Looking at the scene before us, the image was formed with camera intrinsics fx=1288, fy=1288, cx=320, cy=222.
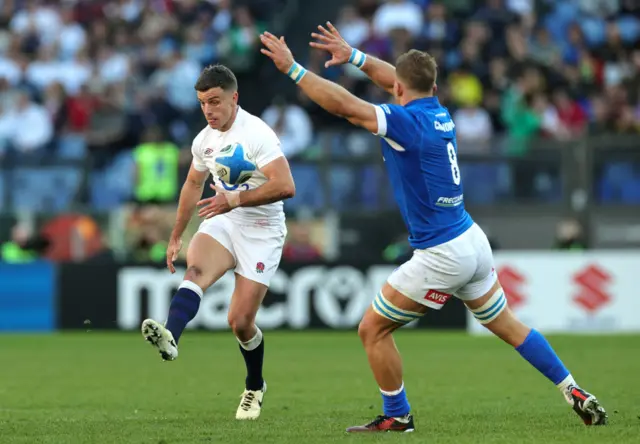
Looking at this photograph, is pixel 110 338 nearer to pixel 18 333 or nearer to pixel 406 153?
pixel 18 333

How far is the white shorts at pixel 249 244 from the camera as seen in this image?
9867 mm

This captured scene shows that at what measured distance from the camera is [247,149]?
31.4ft

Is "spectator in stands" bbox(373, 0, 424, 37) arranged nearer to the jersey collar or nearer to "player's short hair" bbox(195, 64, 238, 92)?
"player's short hair" bbox(195, 64, 238, 92)

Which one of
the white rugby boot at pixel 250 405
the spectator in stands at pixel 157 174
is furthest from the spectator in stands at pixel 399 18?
the white rugby boot at pixel 250 405

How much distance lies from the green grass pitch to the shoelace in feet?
0.53

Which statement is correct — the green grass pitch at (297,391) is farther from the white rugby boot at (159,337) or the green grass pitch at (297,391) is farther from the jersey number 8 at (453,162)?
the jersey number 8 at (453,162)

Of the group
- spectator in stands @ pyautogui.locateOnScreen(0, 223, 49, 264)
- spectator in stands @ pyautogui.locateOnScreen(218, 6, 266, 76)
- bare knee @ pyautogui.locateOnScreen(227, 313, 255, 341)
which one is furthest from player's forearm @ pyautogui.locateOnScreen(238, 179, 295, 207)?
spectator in stands @ pyautogui.locateOnScreen(218, 6, 266, 76)

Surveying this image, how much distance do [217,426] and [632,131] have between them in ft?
44.1

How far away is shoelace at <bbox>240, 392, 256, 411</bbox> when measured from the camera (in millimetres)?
→ 9750

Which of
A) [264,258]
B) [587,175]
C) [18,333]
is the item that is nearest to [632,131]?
[587,175]

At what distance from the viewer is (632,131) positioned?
20781mm

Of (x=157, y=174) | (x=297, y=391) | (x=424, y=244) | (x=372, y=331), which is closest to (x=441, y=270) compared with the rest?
(x=424, y=244)

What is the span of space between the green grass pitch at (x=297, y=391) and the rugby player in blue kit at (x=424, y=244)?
37cm

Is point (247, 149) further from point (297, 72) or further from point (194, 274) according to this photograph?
point (297, 72)
